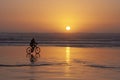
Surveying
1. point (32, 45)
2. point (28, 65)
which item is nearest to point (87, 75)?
point (28, 65)

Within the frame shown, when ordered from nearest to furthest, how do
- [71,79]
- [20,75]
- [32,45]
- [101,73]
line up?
1. [71,79]
2. [20,75]
3. [101,73]
4. [32,45]

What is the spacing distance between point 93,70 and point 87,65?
2.69 meters

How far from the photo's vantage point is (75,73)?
2050cm

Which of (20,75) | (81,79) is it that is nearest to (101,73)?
(81,79)

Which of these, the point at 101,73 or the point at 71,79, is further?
the point at 101,73

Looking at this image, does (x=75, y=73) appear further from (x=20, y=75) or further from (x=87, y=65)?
(x=87, y=65)

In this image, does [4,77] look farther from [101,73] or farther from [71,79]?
[101,73]

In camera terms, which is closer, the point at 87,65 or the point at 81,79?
the point at 81,79

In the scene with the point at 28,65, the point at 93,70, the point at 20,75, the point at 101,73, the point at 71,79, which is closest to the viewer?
the point at 71,79

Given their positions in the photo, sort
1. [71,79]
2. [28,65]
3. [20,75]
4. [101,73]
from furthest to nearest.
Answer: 1. [28,65]
2. [101,73]
3. [20,75]
4. [71,79]

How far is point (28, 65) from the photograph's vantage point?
24.4 meters

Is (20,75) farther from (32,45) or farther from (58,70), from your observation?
(32,45)

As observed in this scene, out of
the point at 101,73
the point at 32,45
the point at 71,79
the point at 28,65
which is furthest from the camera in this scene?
the point at 32,45

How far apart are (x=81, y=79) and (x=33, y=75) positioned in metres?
2.60
